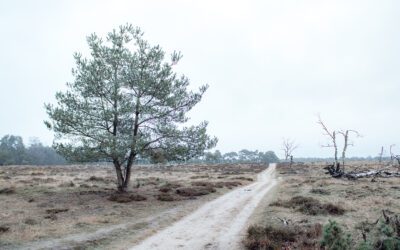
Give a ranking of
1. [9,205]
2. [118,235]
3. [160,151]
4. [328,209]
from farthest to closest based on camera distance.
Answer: [160,151]
[9,205]
[328,209]
[118,235]

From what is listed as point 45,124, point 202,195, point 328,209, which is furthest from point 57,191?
point 328,209

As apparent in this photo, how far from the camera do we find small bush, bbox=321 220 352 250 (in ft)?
37.6

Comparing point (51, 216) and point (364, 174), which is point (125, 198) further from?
point (364, 174)

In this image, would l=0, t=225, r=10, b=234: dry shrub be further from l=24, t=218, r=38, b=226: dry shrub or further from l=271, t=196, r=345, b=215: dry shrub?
l=271, t=196, r=345, b=215: dry shrub

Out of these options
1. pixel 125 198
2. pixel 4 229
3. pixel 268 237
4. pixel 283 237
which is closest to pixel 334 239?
pixel 283 237

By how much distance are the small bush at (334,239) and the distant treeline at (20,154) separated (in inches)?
3860

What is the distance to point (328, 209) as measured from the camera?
19562 mm

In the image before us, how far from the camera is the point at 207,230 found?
1619 centimetres

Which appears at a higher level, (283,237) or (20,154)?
(20,154)

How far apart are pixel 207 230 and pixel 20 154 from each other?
388 feet

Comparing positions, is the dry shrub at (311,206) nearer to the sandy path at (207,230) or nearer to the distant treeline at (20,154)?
the sandy path at (207,230)

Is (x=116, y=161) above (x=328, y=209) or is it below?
above

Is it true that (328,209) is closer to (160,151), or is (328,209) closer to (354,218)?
(354,218)

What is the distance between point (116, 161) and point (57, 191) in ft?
21.3
